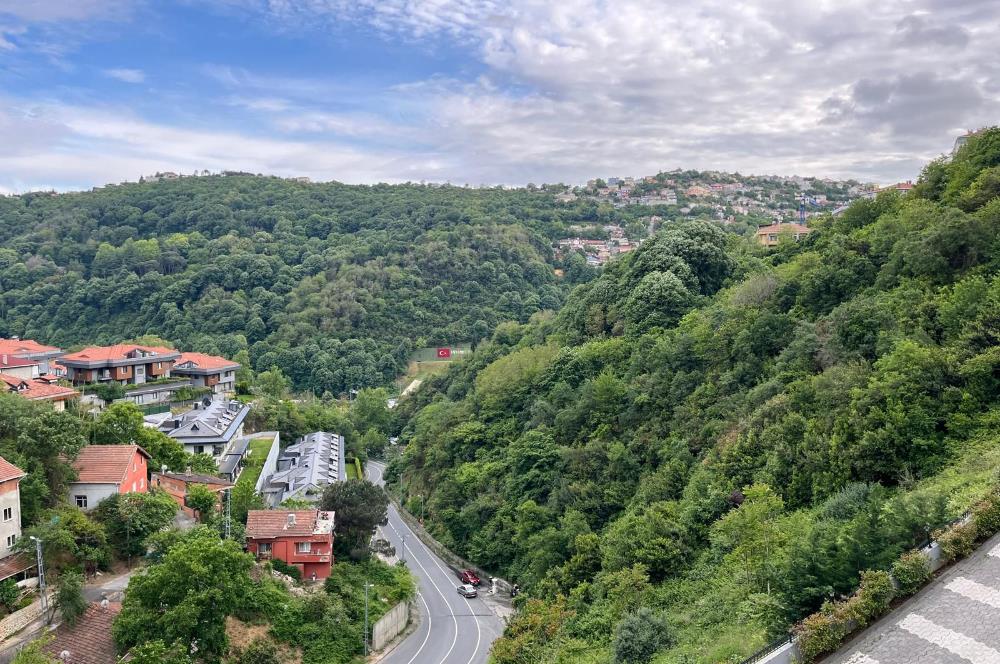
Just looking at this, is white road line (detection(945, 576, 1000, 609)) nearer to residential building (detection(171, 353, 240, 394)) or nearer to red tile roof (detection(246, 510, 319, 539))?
red tile roof (detection(246, 510, 319, 539))

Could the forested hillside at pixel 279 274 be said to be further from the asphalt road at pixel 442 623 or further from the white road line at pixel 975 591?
the white road line at pixel 975 591

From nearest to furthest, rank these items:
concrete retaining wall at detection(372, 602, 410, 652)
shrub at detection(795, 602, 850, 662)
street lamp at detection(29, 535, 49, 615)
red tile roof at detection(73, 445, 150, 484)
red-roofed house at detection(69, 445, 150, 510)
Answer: shrub at detection(795, 602, 850, 662)
street lamp at detection(29, 535, 49, 615)
red-roofed house at detection(69, 445, 150, 510)
red tile roof at detection(73, 445, 150, 484)
concrete retaining wall at detection(372, 602, 410, 652)

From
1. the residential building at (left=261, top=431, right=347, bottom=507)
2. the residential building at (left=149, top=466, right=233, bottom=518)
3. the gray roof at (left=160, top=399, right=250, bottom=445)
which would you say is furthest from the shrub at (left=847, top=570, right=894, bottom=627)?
the gray roof at (left=160, top=399, right=250, bottom=445)

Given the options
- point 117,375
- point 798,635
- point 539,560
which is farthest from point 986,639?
point 117,375

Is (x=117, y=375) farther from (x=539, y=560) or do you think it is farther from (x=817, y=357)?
(x=817, y=357)

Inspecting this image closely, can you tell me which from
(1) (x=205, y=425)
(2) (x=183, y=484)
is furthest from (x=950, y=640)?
(1) (x=205, y=425)
